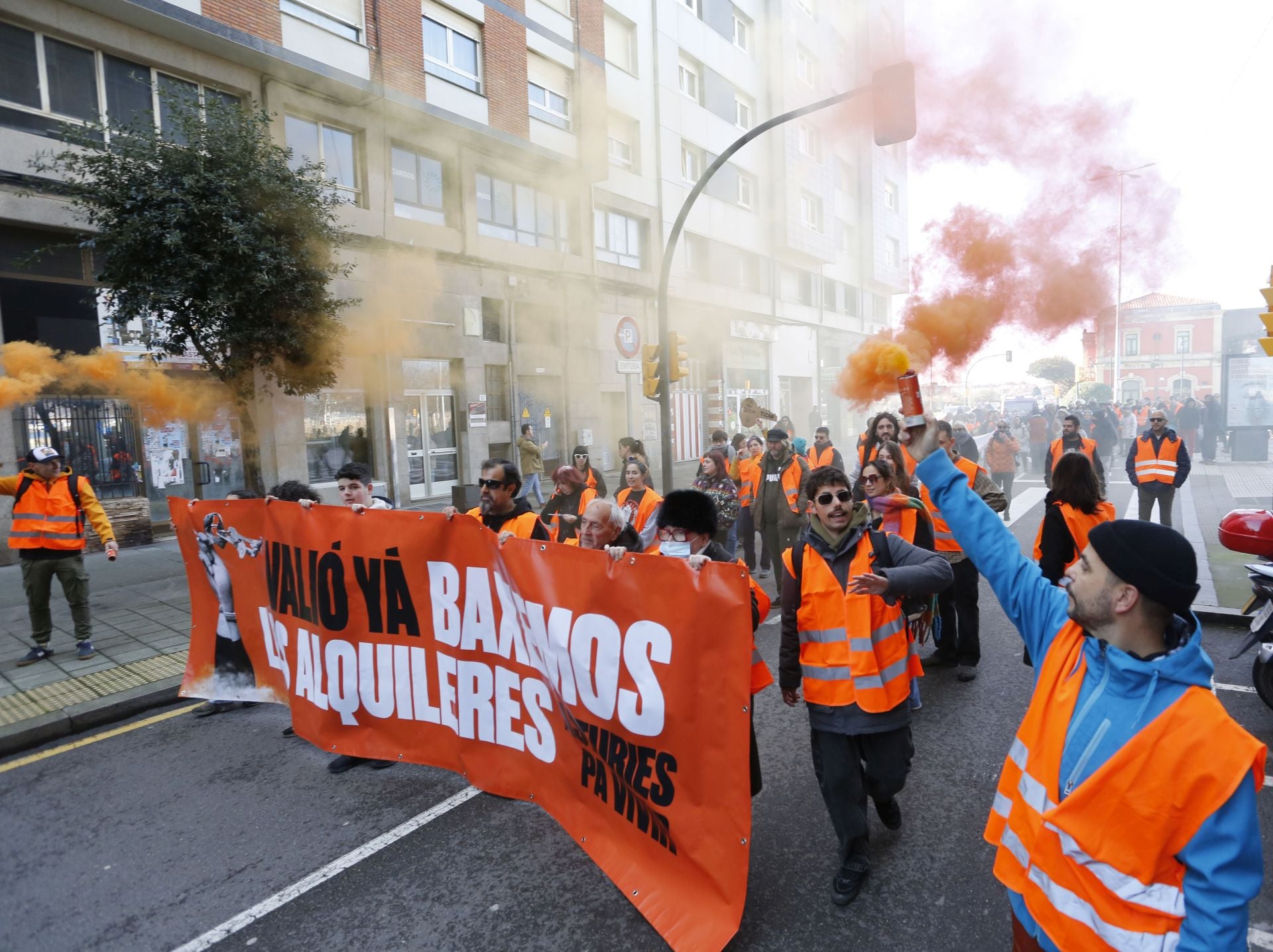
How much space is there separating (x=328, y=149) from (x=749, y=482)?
1025 centimetres

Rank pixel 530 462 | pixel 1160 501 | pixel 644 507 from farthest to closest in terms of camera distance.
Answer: pixel 530 462 → pixel 1160 501 → pixel 644 507

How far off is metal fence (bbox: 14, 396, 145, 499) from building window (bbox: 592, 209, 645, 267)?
1136cm

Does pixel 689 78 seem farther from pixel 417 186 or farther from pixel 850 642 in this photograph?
pixel 850 642

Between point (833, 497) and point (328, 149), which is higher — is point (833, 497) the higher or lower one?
the lower one

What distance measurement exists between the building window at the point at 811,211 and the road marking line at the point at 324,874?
27507 mm

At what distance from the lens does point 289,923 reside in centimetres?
289

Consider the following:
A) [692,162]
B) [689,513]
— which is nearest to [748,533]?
[689,513]

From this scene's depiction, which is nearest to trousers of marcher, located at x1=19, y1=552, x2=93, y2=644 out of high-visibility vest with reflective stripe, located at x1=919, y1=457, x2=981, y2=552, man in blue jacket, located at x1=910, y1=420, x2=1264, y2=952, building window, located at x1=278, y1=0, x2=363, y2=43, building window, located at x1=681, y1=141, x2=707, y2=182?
high-visibility vest with reflective stripe, located at x1=919, y1=457, x2=981, y2=552

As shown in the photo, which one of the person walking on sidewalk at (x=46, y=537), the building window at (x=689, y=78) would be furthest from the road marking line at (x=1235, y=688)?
the building window at (x=689, y=78)

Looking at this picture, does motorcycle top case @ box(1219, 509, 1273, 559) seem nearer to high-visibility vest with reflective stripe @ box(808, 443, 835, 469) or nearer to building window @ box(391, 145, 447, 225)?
high-visibility vest with reflective stripe @ box(808, 443, 835, 469)

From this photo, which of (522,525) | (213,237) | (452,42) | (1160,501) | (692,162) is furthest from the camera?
(692,162)

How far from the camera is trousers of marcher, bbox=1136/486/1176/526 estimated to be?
9109mm

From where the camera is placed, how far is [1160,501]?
9031mm

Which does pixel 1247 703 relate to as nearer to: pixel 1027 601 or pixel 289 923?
pixel 1027 601
